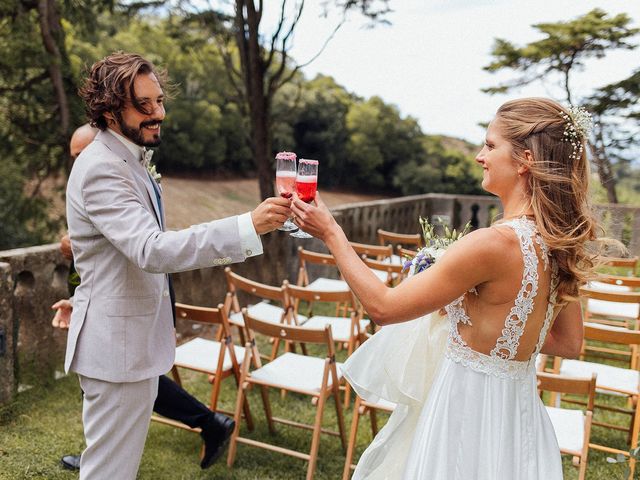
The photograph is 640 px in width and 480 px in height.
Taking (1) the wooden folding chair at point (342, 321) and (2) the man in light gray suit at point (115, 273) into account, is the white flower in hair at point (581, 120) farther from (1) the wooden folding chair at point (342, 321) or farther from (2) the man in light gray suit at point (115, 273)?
(1) the wooden folding chair at point (342, 321)

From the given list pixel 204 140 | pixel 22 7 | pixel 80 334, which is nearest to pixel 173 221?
pixel 204 140

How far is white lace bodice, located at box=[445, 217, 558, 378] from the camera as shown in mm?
1698

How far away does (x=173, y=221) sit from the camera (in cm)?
2022

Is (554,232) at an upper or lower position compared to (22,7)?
lower

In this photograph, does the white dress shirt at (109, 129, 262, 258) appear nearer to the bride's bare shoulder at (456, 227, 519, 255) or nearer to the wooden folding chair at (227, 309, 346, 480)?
the bride's bare shoulder at (456, 227, 519, 255)

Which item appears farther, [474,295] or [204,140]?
[204,140]

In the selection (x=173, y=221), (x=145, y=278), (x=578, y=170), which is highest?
(x=578, y=170)

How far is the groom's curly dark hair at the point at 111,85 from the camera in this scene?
2.10 m

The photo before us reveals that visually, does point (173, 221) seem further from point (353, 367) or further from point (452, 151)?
point (353, 367)

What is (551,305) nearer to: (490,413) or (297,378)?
(490,413)

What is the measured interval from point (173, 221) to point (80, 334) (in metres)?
18.5

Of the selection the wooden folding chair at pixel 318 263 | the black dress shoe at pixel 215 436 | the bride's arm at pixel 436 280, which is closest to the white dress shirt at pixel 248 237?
the bride's arm at pixel 436 280

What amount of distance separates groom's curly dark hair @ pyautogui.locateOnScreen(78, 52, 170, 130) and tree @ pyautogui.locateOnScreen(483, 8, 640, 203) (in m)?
14.2

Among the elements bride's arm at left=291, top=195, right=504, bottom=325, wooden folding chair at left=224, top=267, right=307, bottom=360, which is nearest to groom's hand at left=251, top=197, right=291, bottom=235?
bride's arm at left=291, top=195, right=504, bottom=325
